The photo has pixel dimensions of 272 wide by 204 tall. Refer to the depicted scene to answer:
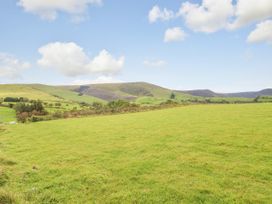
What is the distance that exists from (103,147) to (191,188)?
11.4 metres

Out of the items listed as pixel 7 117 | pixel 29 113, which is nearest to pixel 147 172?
pixel 29 113

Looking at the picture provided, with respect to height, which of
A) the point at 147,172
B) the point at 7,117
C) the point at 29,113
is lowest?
the point at 7,117

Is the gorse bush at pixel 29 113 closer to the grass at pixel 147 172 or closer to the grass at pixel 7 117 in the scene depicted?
the grass at pixel 7 117

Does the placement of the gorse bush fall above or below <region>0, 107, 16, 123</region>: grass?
above

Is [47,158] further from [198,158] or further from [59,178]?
[198,158]

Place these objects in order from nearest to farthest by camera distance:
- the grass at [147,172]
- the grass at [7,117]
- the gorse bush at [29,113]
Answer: the grass at [147,172] → the gorse bush at [29,113] → the grass at [7,117]

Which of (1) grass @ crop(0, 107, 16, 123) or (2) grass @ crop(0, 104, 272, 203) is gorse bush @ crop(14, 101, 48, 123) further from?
(2) grass @ crop(0, 104, 272, 203)

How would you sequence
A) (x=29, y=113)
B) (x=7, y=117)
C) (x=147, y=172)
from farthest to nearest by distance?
(x=7, y=117)
(x=29, y=113)
(x=147, y=172)

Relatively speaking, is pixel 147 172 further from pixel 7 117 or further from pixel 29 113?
pixel 7 117

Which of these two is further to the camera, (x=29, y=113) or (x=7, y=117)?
(x=7, y=117)

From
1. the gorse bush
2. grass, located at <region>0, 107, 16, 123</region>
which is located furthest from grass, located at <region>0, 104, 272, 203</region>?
grass, located at <region>0, 107, 16, 123</region>

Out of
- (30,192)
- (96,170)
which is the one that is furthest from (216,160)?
(30,192)

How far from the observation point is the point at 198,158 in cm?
1602

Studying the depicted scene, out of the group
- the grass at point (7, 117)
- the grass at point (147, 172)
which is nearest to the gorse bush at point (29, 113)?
the grass at point (7, 117)
